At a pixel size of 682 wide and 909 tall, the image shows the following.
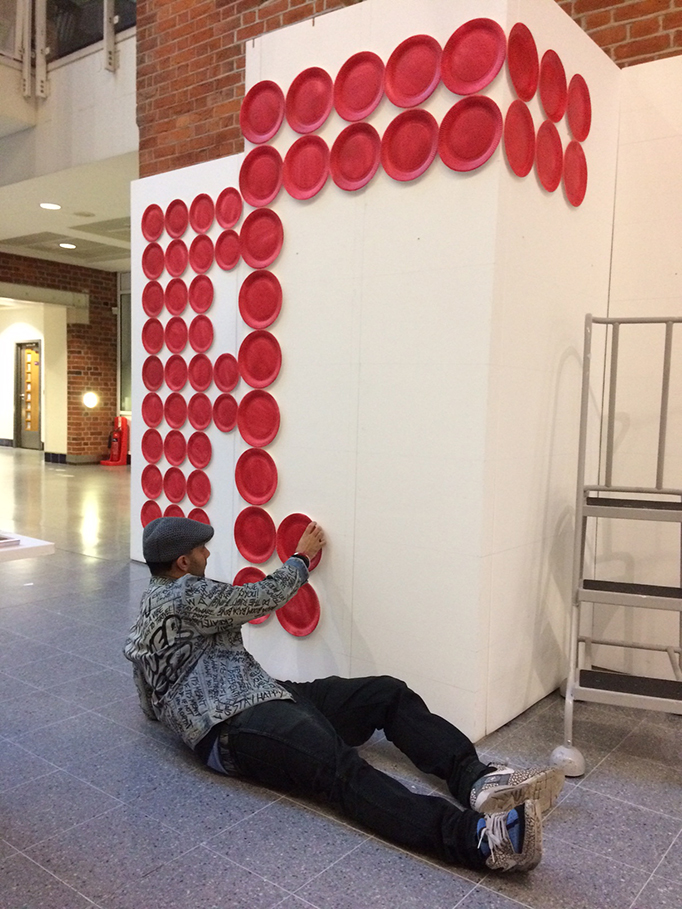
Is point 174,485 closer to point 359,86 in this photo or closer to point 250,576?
point 250,576

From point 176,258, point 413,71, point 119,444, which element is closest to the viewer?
point 413,71

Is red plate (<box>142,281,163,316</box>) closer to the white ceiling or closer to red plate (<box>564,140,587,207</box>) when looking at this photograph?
the white ceiling

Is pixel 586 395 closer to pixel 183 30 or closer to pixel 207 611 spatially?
pixel 207 611

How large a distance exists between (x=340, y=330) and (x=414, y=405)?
1.36 ft

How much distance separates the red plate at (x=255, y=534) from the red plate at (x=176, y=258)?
198cm

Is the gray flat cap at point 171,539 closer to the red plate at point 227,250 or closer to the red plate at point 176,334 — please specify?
the red plate at point 227,250

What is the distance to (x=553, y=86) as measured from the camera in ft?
8.55

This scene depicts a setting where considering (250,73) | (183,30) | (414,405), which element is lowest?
(414,405)

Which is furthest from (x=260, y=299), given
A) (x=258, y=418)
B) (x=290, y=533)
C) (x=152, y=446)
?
(x=152, y=446)

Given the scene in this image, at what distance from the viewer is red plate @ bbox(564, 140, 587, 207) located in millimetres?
2736

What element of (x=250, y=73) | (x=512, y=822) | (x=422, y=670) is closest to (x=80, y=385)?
(x=250, y=73)

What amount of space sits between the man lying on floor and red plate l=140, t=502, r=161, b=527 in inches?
91.6

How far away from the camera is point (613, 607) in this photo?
3.11 metres

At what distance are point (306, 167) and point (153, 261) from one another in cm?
207
